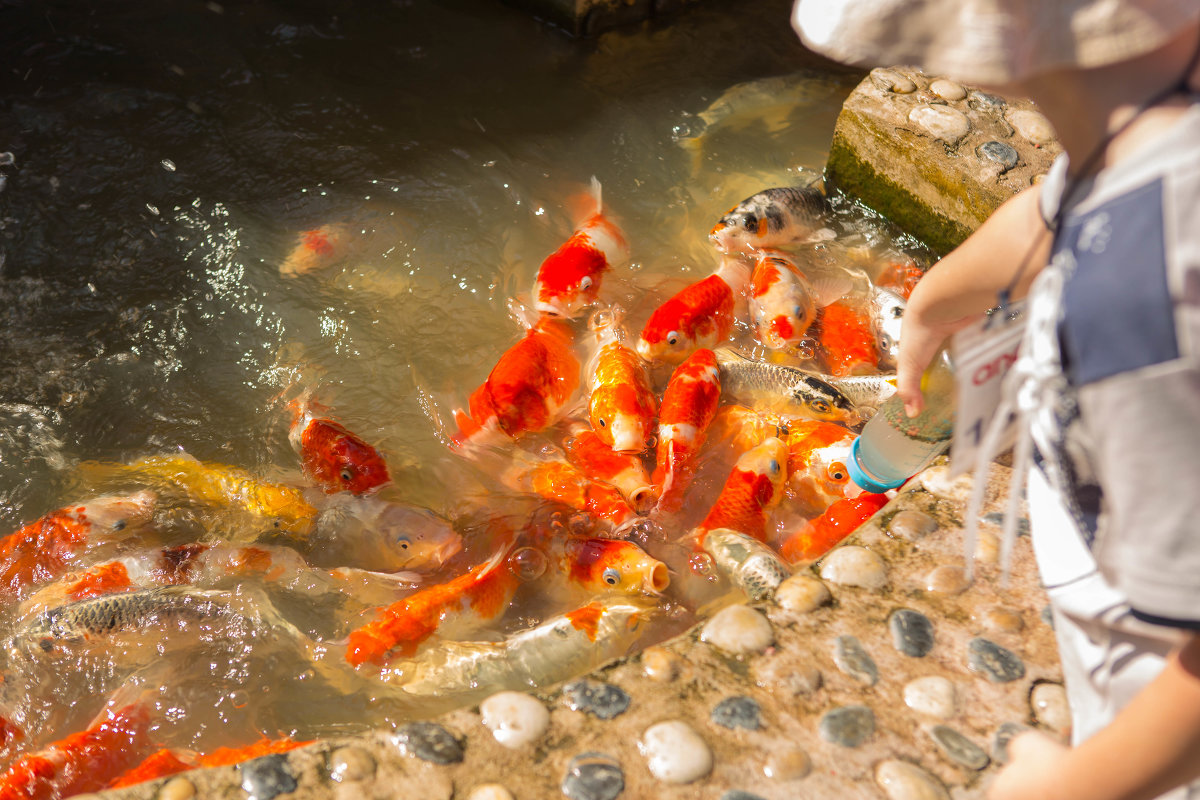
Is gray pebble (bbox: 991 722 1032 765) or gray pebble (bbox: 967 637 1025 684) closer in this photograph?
gray pebble (bbox: 991 722 1032 765)

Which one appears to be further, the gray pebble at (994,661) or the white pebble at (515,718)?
the gray pebble at (994,661)

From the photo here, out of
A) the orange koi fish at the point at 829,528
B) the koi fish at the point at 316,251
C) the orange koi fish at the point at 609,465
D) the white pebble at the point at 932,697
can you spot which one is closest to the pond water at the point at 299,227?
the koi fish at the point at 316,251

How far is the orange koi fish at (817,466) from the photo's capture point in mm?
2930

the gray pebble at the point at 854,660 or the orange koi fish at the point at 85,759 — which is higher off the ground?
the gray pebble at the point at 854,660

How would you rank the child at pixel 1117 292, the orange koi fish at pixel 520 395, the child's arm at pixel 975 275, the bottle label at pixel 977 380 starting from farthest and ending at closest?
the orange koi fish at pixel 520 395 → the child's arm at pixel 975 275 → the bottle label at pixel 977 380 → the child at pixel 1117 292

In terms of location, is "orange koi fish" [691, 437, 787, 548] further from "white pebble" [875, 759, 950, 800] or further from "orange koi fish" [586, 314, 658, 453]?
"white pebble" [875, 759, 950, 800]

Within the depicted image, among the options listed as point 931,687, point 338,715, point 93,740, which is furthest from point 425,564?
point 931,687

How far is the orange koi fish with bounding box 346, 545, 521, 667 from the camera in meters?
2.42

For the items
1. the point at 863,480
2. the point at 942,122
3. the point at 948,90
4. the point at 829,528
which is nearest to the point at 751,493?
the point at 829,528

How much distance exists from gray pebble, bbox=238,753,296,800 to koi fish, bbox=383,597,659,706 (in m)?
0.68

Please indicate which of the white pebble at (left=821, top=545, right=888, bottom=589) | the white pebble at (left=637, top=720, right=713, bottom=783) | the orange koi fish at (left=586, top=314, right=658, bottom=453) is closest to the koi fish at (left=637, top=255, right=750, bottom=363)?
the orange koi fish at (left=586, top=314, right=658, bottom=453)

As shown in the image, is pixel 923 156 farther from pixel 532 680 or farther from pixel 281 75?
pixel 281 75

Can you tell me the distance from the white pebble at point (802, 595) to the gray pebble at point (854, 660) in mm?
114

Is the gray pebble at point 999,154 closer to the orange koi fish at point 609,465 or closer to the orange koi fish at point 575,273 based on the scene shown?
the orange koi fish at point 575,273
